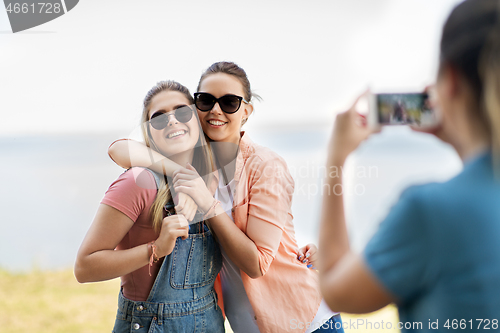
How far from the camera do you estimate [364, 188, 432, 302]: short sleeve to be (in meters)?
0.58

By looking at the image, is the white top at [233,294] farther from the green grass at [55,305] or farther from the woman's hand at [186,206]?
the green grass at [55,305]

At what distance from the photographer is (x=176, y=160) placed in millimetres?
1604

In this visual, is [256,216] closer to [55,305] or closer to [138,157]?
[138,157]

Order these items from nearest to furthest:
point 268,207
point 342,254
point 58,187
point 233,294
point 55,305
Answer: point 342,254
point 268,207
point 233,294
point 55,305
point 58,187

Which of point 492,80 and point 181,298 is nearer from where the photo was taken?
point 492,80

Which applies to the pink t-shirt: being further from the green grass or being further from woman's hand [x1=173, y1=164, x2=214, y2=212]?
the green grass

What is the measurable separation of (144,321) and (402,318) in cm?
103

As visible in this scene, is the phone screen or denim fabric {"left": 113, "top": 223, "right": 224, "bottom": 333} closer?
the phone screen

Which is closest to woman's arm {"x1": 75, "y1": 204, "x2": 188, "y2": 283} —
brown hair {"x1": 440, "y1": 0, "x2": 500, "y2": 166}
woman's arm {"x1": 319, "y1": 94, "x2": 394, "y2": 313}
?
woman's arm {"x1": 319, "y1": 94, "x2": 394, "y2": 313}

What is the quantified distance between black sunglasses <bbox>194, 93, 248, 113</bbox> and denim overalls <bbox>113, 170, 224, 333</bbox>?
0.58 metres

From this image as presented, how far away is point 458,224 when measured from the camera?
1.89 ft

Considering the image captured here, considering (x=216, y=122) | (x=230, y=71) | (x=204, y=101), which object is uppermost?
(x=230, y=71)

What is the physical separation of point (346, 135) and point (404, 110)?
15cm

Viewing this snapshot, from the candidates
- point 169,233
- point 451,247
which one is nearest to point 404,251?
point 451,247
